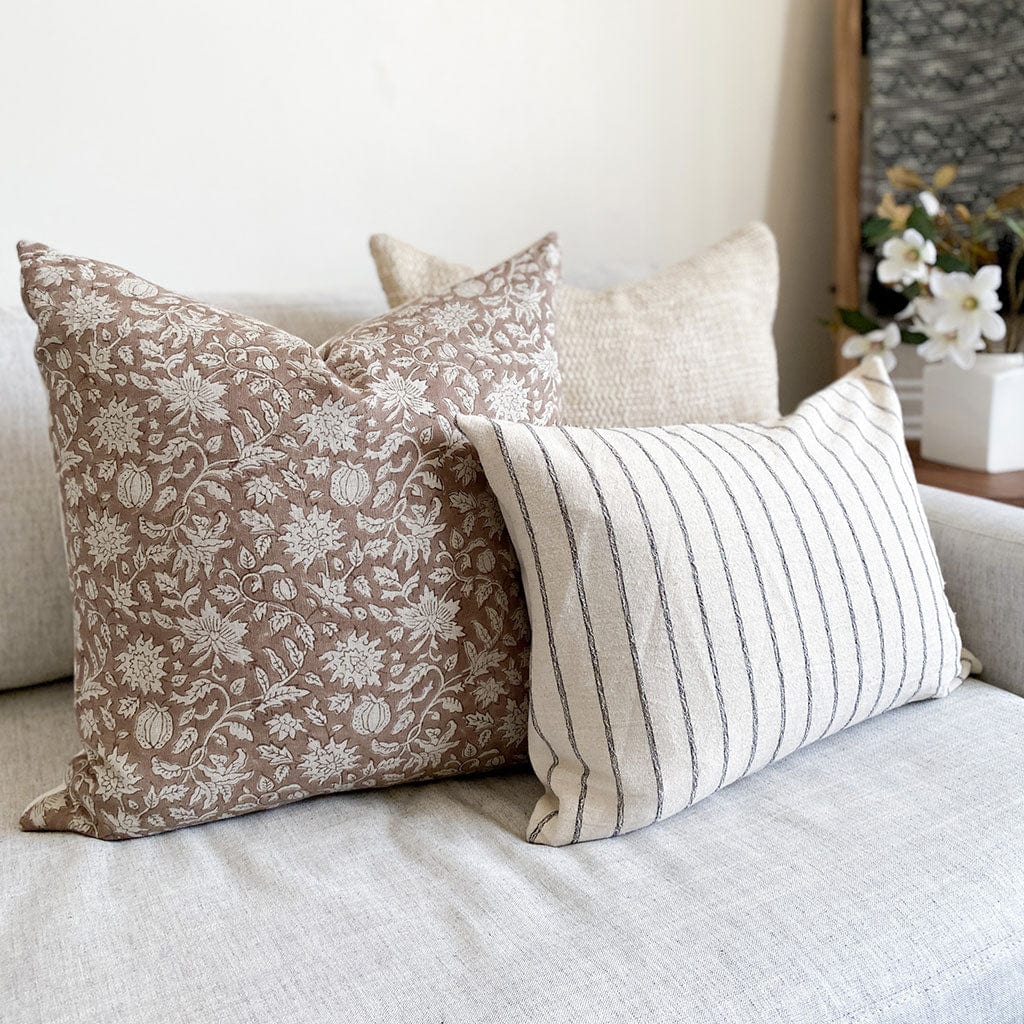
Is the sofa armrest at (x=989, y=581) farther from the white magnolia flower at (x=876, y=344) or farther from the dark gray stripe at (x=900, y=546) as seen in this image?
the white magnolia flower at (x=876, y=344)

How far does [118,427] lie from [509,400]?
13.3 inches

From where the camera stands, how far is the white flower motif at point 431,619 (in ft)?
2.99

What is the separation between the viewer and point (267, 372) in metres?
0.89

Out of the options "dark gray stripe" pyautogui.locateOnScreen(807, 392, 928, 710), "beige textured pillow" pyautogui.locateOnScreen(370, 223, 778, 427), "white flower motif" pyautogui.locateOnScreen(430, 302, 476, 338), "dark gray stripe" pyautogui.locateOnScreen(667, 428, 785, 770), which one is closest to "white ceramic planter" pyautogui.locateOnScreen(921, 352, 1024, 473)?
"beige textured pillow" pyautogui.locateOnScreen(370, 223, 778, 427)

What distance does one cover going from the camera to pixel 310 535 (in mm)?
880

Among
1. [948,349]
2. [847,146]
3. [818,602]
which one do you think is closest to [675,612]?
[818,602]

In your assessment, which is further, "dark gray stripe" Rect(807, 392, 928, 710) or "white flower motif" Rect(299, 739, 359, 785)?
"dark gray stripe" Rect(807, 392, 928, 710)

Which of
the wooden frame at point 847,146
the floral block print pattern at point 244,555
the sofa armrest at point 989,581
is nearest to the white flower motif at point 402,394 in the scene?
the floral block print pattern at point 244,555

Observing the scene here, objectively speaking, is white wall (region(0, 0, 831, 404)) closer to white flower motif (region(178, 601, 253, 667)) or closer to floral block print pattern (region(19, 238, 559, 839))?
floral block print pattern (region(19, 238, 559, 839))

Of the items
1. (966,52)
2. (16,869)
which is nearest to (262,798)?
(16,869)

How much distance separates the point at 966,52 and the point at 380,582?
1.53 m

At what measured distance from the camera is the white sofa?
2.35 feet

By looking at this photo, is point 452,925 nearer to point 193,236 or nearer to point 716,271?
point 716,271

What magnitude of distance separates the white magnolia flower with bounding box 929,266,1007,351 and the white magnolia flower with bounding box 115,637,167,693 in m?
1.19
